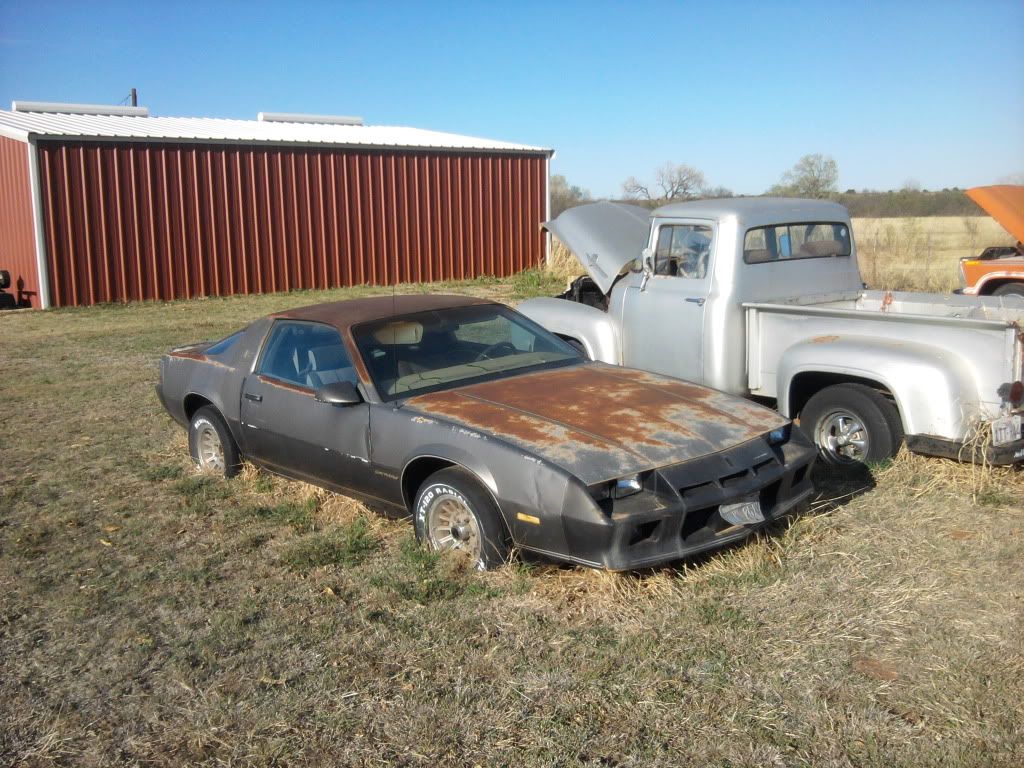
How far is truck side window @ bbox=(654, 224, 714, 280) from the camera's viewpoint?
7234mm

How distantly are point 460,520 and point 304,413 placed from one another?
142 centimetres

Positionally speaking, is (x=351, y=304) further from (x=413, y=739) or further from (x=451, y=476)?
(x=413, y=739)

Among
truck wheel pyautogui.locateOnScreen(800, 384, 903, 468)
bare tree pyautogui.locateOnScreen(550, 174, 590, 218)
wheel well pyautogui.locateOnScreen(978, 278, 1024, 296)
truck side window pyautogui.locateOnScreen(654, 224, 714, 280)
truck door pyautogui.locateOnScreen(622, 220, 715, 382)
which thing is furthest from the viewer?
bare tree pyautogui.locateOnScreen(550, 174, 590, 218)

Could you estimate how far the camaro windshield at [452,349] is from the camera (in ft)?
18.2

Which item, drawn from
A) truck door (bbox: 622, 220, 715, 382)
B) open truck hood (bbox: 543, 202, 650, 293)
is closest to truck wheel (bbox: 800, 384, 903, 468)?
truck door (bbox: 622, 220, 715, 382)

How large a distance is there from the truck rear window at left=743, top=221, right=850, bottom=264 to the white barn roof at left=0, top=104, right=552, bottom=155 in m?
14.2

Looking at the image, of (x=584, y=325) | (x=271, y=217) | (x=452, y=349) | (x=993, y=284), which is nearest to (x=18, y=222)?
(x=271, y=217)

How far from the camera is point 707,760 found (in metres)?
3.26

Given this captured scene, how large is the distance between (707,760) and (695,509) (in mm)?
1382

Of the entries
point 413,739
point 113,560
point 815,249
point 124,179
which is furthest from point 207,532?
point 124,179

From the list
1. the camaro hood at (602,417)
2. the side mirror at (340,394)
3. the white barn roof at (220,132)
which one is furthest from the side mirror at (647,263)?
the white barn roof at (220,132)

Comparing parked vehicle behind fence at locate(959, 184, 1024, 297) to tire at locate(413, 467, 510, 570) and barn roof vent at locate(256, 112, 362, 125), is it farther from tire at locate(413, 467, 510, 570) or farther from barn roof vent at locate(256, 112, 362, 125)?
barn roof vent at locate(256, 112, 362, 125)

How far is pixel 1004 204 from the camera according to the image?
425 inches

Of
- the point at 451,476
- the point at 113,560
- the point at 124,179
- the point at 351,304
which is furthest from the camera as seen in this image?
the point at 124,179
